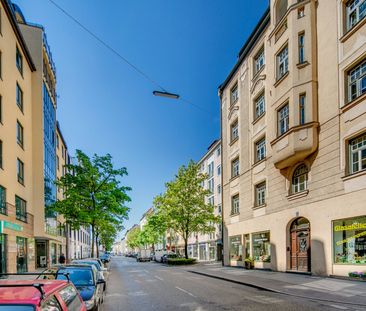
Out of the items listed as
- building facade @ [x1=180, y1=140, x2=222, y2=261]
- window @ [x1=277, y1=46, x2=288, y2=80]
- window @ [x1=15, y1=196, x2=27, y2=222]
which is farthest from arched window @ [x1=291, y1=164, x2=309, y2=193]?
building facade @ [x1=180, y1=140, x2=222, y2=261]

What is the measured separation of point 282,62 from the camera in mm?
23078

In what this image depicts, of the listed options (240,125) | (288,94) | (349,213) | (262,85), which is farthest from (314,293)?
(240,125)

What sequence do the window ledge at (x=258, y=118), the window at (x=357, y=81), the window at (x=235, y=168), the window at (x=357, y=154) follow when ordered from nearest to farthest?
the window at (x=357, y=154) < the window at (x=357, y=81) < the window ledge at (x=258, y=118) < the window at (x=235, y=168)

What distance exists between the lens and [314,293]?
1310 centimetres

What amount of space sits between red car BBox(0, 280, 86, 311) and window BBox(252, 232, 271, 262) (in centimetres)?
2152

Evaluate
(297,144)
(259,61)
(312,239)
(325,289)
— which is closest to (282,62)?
(259,61)

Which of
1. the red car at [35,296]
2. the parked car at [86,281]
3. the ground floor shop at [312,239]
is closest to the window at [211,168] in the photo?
the ground floor shop at [312,239]

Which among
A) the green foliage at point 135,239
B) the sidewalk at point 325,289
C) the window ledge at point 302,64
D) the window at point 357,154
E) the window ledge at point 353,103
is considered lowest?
the green foliage at point 135,239

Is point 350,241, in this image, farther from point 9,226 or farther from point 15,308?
point 9,226

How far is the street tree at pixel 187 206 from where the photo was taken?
137 ft

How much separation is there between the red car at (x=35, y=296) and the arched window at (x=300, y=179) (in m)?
17.7

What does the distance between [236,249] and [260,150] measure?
376 inches

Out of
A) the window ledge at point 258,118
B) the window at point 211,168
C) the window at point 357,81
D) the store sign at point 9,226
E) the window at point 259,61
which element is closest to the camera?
the window at point 357,81

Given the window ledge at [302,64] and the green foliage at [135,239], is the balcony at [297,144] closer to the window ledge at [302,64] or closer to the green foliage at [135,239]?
the window ledge at [302,64]
